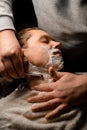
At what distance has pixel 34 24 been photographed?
1507 millimetres

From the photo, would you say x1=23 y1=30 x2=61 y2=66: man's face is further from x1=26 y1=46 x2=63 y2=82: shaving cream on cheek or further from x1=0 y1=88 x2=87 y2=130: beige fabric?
x1=0 y1=88 x2=87 y2=130: beige fabric

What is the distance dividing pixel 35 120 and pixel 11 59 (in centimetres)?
25

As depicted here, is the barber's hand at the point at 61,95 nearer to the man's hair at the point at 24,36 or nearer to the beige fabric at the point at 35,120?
the beige fabric at the point at 35,120

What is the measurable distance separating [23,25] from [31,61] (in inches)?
12.2

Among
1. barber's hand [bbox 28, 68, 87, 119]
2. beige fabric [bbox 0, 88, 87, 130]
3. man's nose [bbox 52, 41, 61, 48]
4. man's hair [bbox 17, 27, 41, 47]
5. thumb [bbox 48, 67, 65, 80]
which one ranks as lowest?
beige fabric [bbox 0, 88, 87, 130]

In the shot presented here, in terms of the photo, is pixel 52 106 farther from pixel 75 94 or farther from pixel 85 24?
pixel 85 24

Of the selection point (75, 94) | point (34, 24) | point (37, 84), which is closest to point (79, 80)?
point (75, 94)

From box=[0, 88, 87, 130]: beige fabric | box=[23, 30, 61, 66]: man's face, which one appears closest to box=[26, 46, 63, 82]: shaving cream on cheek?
box=[23, 30, 61, 66]: man's face

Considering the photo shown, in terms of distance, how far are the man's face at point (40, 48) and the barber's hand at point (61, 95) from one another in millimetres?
97

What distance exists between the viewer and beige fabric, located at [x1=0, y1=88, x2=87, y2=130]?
1168 millimetres

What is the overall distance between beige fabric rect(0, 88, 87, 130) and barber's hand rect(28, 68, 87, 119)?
0.03 metres

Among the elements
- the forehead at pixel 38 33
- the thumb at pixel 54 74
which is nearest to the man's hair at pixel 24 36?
the forehead at pixel 38 33

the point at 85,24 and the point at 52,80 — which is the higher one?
the point at 85,24

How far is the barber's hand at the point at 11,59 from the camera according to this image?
122cm
